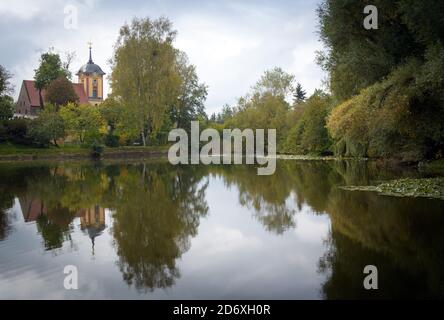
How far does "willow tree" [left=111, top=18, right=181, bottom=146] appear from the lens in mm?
52125

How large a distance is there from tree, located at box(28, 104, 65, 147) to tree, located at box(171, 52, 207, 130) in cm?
1822

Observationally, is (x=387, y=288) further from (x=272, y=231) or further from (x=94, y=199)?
(x=94, y=199)

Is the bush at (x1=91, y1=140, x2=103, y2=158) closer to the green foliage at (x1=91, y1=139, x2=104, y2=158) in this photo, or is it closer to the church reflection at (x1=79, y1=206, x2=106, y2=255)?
the green foliage at (x1=91, y1=139, x2=104, y2=158)

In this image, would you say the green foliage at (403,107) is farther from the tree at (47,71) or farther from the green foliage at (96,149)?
the tree at (47,71)

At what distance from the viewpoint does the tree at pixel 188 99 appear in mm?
67312

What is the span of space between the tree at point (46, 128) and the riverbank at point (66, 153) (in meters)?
1.31

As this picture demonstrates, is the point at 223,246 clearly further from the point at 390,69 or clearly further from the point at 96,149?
the point at 96,149

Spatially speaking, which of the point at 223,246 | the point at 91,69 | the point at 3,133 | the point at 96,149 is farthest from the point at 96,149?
the point at 223,246

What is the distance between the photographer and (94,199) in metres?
15.5

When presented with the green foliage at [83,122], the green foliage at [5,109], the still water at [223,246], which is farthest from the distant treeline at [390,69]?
the green foliage at [5,109]

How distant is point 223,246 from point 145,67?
154ft

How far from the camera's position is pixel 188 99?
69.3m
